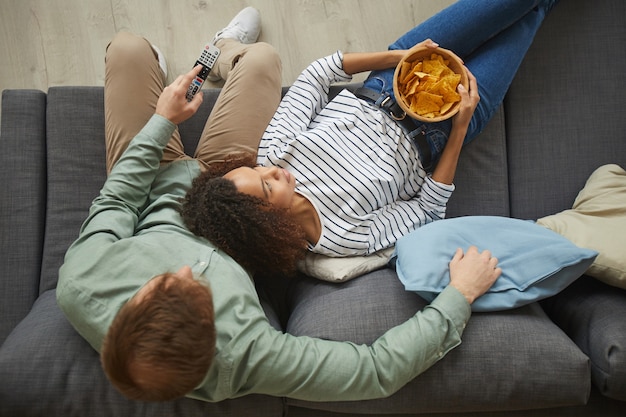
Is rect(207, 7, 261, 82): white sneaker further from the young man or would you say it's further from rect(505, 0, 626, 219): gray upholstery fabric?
rect(505, 0, 626, 219): gray upholstery fabric

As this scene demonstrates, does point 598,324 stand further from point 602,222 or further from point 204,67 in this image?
point 204,67

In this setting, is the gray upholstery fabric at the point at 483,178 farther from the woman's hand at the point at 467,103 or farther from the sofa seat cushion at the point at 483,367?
the sofa seat cushion at the point at 483,367

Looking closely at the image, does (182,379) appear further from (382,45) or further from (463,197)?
(382,45)

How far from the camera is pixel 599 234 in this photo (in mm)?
1464

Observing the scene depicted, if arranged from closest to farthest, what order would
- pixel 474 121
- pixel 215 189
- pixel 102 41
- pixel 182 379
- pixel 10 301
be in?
pixel 182 379 < pixel 215 189 < pixel 10 301 < pixel 474 121 < pixel 102 41

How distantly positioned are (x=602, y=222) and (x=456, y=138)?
19.4 inches

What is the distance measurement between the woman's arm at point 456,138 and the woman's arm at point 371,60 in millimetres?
237

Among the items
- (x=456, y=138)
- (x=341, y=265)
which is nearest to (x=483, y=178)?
(x=456, y=138)

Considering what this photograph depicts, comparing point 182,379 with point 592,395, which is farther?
point 592,395

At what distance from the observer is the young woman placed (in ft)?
4.80

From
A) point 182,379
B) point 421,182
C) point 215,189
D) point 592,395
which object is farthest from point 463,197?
point 182,379

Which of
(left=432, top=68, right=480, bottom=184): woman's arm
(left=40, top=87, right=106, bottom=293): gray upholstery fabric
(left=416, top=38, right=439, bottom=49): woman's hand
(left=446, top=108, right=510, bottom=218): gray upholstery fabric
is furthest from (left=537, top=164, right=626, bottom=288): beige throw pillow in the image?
(left=40, top=87, right=106, bottom=293): gray upholstery fabric

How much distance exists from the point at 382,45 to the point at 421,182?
76 centimetres

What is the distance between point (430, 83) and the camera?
1584 mm
